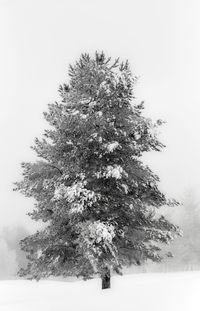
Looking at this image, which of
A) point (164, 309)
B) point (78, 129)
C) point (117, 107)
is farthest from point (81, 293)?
point (117, 107)

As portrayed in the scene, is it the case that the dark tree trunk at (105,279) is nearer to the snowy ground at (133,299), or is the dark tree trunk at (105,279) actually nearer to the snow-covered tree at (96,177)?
the snow-covered tree at (96,177)

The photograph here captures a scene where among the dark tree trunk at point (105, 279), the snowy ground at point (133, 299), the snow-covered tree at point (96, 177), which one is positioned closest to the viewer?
the snowy ground at point (133, 299)

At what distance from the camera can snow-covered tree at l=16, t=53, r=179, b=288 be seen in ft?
53.4

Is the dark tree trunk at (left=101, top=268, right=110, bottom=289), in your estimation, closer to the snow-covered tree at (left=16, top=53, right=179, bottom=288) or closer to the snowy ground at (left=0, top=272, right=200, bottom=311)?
the snow-covered tree at (left=16, top=53, right=179, bottom=288)

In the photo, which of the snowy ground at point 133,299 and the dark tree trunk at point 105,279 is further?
the dark tree trunk at point 105,279

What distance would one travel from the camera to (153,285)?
17109mm

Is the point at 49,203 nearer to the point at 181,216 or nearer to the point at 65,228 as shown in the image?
the point at 65,228

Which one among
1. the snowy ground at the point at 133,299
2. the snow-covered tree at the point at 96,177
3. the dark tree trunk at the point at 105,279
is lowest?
the snowy ground at the point at 133,299

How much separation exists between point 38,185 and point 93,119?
3737mm

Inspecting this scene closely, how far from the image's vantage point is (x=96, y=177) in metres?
16.6

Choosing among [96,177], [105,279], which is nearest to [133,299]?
[105,279]

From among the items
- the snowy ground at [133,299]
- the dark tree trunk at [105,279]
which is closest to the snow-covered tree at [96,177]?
the dark tree trunk at [105,279]

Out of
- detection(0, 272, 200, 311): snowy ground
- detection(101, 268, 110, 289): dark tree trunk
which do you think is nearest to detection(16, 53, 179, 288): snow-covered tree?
detection(101, 268, 110, 289): dark tree trunk

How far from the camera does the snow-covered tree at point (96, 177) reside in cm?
1627
